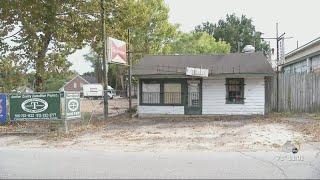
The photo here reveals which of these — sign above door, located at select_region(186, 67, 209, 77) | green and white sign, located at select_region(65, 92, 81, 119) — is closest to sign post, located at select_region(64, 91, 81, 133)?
green and white sign, located at select_region(65, 92, 81, 119)

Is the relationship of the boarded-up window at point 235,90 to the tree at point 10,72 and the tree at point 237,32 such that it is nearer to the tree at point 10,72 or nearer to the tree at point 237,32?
the tree at point 10,72

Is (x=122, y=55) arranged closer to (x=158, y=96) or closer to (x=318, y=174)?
(x=158, y=96)

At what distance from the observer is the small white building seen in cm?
2828

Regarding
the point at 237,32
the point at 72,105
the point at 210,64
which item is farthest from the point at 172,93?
the point at 237,32

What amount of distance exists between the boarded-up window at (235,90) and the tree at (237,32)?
61.4 metres

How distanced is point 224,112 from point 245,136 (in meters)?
10.7

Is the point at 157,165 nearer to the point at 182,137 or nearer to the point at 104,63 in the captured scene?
the point at 182,137

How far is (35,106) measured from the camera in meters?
21.5

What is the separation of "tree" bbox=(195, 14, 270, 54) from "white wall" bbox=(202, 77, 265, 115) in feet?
202

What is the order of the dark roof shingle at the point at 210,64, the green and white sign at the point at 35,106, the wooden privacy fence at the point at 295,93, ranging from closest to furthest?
the green and white sign at the point at 35,106 → the dark roof shingle at the point at 210,64 → the wooden privacy fence at the point at 295,93

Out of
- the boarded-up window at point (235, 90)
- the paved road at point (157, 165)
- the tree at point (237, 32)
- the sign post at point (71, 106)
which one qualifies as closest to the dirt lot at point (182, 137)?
the sign post at point (71, 106)

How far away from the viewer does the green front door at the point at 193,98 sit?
94.4 ft

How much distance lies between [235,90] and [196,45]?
40.0 m

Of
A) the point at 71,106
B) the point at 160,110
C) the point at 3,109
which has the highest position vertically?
the point at 71,106
